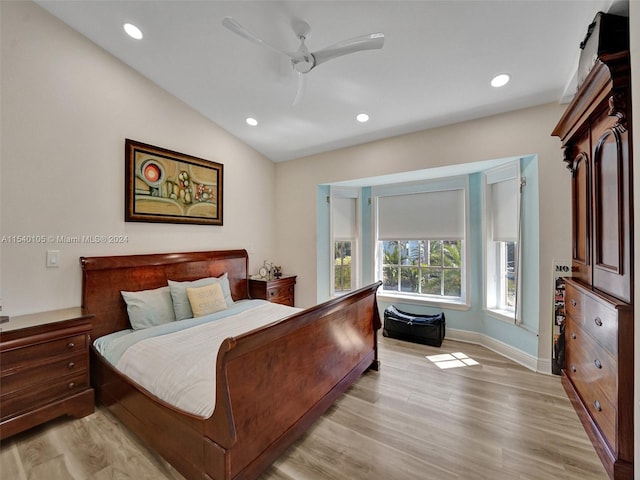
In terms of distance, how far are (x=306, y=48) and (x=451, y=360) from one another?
11.2 ft

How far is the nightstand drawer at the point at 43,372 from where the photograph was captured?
6.09 feet

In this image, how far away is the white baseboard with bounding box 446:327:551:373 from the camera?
9.11 feet

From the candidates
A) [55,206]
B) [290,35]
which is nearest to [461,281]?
[290,35]

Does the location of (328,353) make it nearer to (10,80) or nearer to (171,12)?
(171,12)

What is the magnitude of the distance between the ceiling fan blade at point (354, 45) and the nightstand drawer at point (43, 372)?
301 centimetres

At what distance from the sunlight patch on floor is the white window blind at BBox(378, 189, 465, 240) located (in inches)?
60.3

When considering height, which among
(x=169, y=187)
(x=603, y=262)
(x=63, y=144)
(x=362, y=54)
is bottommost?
(x=603, y=262)

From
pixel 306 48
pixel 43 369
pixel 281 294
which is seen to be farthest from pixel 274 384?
pixel 281 294

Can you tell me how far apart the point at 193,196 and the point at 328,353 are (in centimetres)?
248

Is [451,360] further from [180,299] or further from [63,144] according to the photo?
[63,144]

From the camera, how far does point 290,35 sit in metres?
2.23

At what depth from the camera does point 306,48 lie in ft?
6.64

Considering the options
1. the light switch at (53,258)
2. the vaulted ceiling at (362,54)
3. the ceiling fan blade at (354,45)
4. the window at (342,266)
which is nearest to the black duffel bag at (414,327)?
the window at (342,266)

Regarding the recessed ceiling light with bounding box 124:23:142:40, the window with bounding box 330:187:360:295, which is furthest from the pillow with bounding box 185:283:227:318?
the recessed ceiling light with bounding box 124:23:142:40
